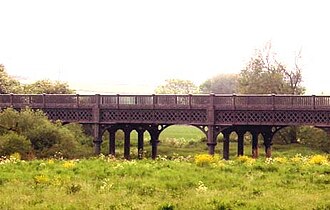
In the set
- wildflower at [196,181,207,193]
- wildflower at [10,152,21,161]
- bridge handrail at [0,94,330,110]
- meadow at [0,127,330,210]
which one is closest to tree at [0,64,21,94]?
bridge handrail at [0,94,330,110]

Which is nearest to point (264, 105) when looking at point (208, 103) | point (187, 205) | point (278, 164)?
point (208, 103)

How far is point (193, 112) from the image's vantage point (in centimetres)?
4338

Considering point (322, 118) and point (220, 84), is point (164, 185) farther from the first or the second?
point (220, 84)

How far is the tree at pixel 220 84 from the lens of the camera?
151837 mm

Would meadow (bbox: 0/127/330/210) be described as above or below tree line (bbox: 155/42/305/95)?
below

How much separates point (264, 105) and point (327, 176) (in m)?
21.2

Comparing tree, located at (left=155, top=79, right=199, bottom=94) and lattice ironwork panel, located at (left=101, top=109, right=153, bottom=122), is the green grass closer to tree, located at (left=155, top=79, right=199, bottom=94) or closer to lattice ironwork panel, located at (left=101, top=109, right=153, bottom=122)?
lattice ironwork panel, located at (left=101, top=109, right=153, bottom=122)

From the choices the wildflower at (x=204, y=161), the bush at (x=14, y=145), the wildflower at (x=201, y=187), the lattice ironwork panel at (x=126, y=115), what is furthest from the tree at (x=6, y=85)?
the wildflower at (x=201, y=187)

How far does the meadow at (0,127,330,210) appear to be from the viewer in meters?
15.0

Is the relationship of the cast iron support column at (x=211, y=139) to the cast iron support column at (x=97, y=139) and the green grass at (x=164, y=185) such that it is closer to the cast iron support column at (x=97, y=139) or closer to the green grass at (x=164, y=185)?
the cast iron support column at (x=97, y=139)

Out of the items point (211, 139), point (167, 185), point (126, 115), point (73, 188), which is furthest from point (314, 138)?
point (73, 188)

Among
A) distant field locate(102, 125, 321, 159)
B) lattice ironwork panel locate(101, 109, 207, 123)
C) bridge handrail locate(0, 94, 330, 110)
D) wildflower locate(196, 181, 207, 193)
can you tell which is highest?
bridge handrail locate(0, 94, 330, 110)

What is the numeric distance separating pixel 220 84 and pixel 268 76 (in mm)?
92187

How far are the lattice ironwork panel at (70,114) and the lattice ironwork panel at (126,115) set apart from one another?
152cm
